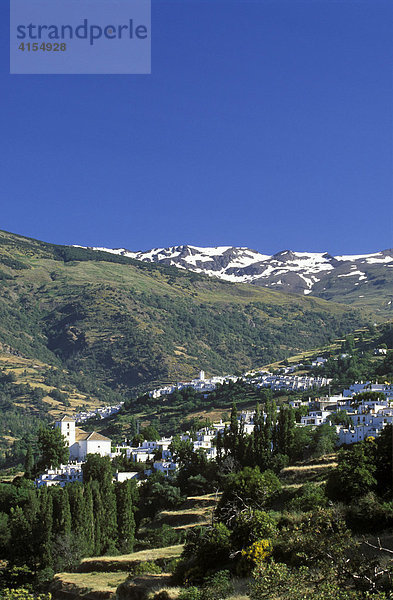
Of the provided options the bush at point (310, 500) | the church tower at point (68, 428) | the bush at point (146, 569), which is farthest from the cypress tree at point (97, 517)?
the church tower at point (68, 428)

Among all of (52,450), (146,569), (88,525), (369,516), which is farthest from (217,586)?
(52,450)

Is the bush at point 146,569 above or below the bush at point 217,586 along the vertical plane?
below

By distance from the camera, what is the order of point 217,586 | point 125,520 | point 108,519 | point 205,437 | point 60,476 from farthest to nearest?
point 205,437, point 60,476, point 125,520, point 108,519, point 217,586

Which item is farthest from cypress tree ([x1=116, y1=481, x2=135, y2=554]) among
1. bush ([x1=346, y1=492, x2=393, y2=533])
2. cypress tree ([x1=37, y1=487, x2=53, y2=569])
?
bush ([x1=346, y1=492, x2=393, y2=533])

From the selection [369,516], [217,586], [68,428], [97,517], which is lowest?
[97,517]

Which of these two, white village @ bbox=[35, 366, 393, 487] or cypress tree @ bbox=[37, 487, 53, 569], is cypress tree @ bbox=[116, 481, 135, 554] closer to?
cypress tree @ bbox=[37, 487, 53, 569]

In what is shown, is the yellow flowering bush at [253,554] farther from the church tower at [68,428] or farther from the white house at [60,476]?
the church tower at [68,428]

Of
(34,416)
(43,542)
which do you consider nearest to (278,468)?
(43,542)

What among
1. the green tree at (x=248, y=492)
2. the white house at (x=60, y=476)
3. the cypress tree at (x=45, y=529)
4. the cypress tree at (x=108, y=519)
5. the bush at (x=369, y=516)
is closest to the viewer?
the bush at (x=369, y=516)

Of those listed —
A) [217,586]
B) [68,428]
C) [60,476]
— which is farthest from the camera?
[68,428]

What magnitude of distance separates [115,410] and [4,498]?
84.5 m

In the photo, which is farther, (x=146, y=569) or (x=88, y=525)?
(x=88, y=525)

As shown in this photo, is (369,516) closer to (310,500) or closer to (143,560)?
(310,500)

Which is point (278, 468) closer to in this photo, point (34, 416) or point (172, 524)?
point (172, 524)
